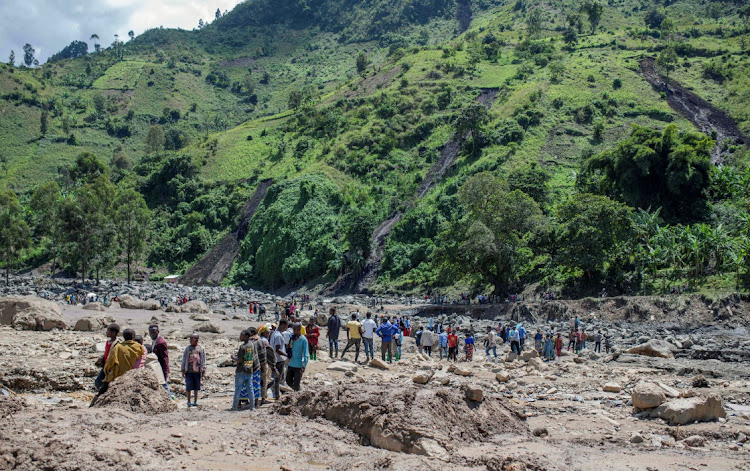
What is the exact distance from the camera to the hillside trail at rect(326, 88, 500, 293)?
2253 inches

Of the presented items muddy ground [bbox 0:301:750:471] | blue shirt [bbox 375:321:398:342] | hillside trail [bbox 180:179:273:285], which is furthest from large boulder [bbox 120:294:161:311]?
hillside trail [bbox 180:179:273:285]

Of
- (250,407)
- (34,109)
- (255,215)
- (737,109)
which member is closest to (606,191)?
(737,109)

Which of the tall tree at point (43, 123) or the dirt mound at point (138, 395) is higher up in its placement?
the tall tree at point (43, 123)

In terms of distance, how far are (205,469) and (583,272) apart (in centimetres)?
3764

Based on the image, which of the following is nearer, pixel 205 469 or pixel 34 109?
pixel 205 469

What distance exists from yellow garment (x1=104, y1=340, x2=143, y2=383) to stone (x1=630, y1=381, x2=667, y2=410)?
8.88 meters

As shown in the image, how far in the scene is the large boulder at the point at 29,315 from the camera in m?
20.8

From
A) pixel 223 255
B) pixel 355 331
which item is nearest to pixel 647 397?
pixel 355 331

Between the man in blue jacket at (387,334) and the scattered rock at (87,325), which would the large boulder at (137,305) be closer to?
the scattered rock at (87,325)

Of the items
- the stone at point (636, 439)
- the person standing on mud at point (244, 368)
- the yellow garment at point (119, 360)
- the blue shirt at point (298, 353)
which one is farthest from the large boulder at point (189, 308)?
the stone at point (636, 439)

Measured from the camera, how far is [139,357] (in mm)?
10070

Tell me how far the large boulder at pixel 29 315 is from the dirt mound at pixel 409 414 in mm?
14738

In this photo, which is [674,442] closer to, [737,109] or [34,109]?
[737,109]

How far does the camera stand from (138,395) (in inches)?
376
